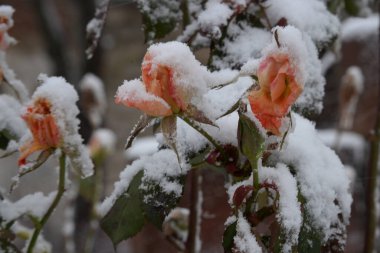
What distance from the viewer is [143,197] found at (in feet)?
1.54

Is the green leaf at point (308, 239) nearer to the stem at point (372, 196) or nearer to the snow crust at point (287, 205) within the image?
the snow crust at point (287, 205)

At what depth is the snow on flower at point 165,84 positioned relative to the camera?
375 millimetres

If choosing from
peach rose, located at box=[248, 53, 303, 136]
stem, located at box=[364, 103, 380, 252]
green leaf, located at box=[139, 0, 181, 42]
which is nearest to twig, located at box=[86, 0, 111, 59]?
green leaf, located at box=[139, 0, 181, 42]

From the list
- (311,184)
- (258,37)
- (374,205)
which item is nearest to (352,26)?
(374,205)

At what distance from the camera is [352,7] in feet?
2.37

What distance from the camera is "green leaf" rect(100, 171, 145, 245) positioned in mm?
477

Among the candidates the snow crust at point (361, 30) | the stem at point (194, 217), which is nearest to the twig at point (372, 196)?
the stem at point (194, 217)

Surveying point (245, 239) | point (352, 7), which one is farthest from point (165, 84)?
point (352, 7)

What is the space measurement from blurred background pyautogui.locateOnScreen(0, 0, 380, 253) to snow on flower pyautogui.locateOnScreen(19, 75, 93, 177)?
0.05 meters

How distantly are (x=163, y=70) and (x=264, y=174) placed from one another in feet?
0.34

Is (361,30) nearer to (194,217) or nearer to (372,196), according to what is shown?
(372,196)

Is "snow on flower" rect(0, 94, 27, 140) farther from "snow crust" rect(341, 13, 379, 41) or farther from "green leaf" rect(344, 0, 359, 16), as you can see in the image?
"snow crust" rect(341, 13, 379, 41)

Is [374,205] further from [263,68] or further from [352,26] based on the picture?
[352,26]

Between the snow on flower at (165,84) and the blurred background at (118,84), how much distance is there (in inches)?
5.0
